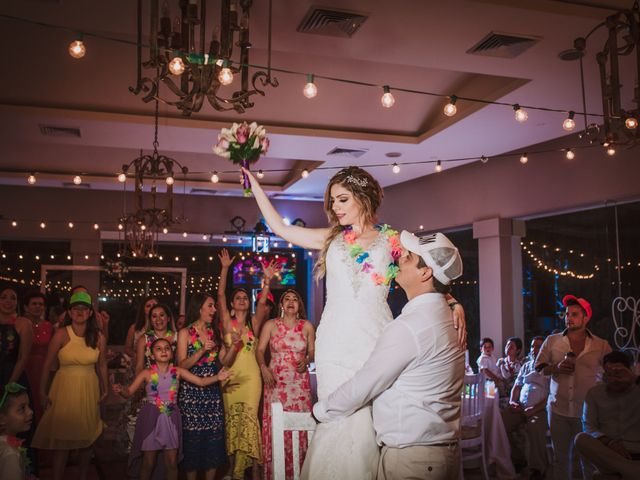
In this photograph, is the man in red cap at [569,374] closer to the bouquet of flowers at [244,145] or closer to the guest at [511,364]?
the guest at [511,364]

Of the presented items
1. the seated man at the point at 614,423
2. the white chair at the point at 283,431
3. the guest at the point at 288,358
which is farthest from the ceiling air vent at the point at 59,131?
the white chair at the point at 283,431

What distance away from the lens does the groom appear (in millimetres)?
1878

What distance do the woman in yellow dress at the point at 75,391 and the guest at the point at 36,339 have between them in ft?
2.32

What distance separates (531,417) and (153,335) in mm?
3161

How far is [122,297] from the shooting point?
40.9ft

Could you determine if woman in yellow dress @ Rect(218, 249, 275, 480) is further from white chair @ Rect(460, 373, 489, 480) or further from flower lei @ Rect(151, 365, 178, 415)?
white chair @ Rect(460, 373, 489, 480)

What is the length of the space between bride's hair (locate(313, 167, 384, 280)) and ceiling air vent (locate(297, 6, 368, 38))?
78.1 inches

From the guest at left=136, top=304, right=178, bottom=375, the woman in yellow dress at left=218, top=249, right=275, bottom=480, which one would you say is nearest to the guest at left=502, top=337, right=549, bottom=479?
the woman in yellow dress at left=218, top=249, right=275, bottom=480

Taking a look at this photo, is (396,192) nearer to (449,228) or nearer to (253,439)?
(449,228)

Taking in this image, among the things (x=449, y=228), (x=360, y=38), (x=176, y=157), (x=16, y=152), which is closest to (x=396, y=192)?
(x=449, y=228)

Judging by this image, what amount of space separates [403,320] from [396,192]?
909cm

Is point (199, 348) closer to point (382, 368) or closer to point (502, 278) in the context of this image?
point (382, 368)

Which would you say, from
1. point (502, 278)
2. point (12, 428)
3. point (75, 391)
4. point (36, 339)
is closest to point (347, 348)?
point (12, 428)

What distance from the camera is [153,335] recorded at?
5078mm
